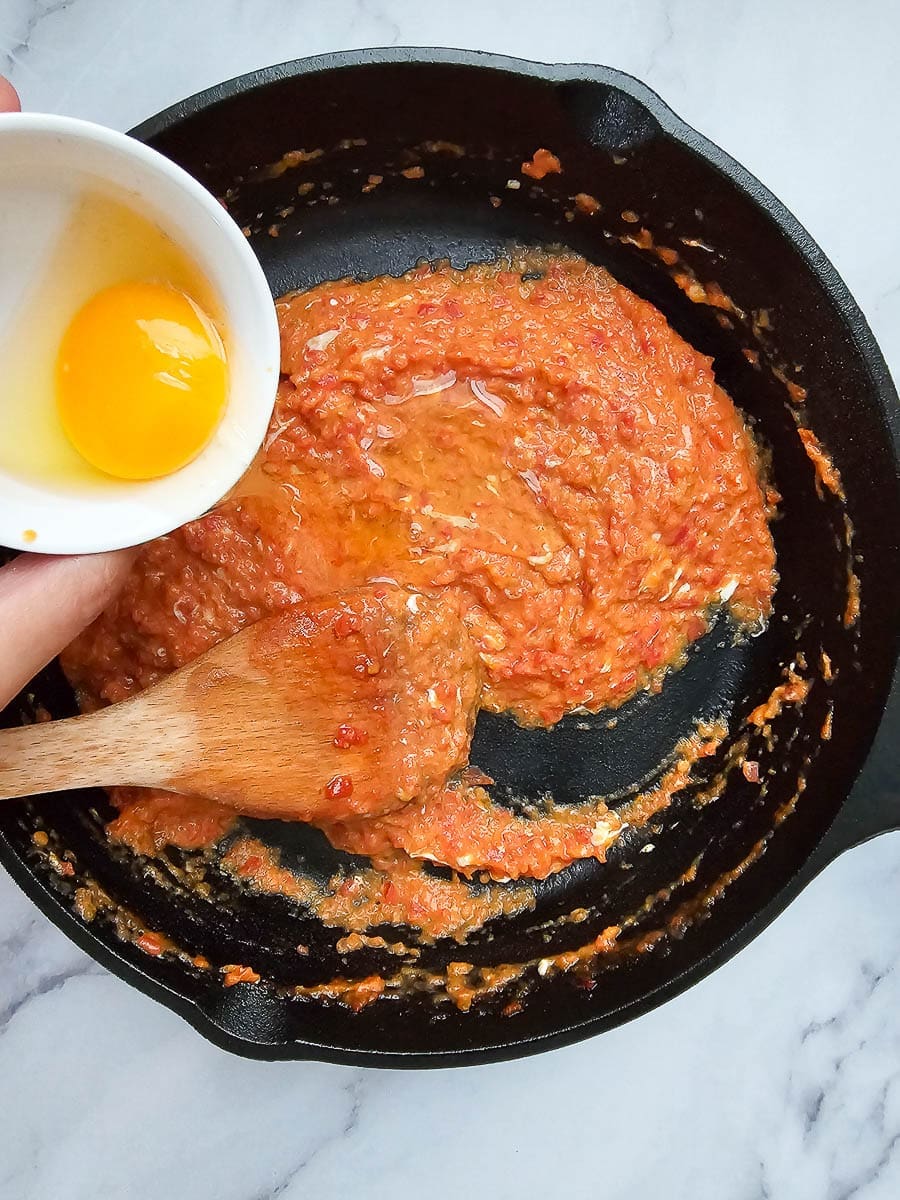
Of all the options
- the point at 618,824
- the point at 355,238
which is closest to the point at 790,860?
the point at 618,824

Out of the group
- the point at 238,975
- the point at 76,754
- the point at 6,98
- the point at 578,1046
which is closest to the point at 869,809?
the point at 578,1046

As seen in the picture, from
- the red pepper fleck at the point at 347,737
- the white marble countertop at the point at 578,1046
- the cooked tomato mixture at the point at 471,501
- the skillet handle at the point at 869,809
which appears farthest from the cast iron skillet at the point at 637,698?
the red pepper fleck at the point at 347,737

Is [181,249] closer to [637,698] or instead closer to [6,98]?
[6,98]

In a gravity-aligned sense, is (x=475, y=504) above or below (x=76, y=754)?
above

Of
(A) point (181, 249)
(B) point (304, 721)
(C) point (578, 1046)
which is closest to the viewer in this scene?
(A) point (181, 249)

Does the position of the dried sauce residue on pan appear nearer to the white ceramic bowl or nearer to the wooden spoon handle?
the wooden spoon handle

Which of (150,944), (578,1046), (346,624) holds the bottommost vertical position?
(150,944)

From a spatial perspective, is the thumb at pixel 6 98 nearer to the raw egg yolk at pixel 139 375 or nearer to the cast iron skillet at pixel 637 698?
the cast iron skillet at pixel 637 698
